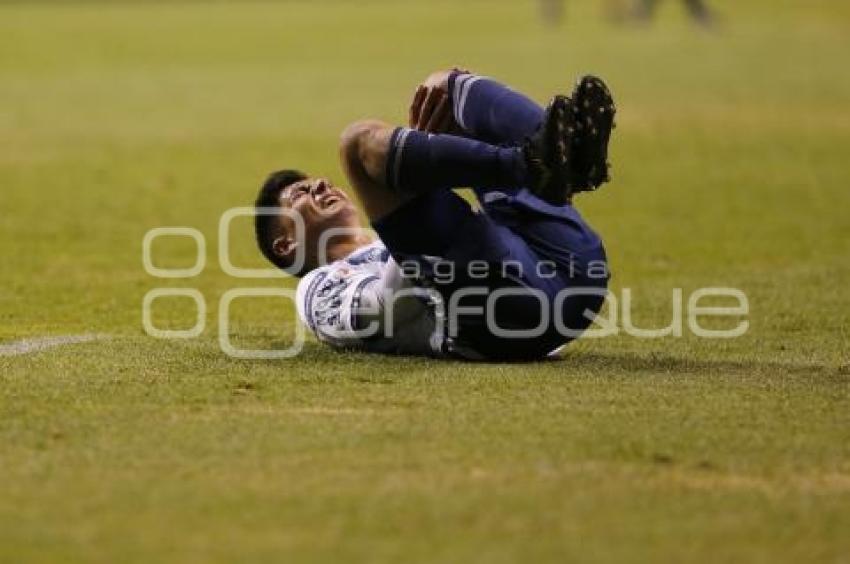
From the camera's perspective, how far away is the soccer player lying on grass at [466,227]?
232 inches

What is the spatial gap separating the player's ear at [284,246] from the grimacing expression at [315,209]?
16mm

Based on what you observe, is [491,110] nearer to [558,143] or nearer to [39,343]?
[558,143]

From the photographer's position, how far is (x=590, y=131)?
583 centimetres

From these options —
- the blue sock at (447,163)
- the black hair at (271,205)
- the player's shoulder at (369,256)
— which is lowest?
the player's shoulder at (369,256)

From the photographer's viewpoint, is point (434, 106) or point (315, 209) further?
point (315, 209)

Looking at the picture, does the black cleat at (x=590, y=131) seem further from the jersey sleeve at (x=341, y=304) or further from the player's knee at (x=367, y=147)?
the jersey sleeve at (x=341, y=304)

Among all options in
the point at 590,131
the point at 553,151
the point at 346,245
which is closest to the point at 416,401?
the point at 553,151

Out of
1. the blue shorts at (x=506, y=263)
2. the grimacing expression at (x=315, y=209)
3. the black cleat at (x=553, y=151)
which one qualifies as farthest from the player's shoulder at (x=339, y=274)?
the black cleat at (x=553, y=151)

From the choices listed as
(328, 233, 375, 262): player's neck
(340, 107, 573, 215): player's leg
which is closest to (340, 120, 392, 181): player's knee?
(340, 107, 573, 215): player's leg

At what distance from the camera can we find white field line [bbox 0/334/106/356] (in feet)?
22.4

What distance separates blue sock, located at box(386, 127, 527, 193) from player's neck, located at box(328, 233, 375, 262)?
3.00ft

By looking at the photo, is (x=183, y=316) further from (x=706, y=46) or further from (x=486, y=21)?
(x=486, y=21)

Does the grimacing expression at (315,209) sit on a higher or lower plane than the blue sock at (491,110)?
lower

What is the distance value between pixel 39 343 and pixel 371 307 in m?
1.37
